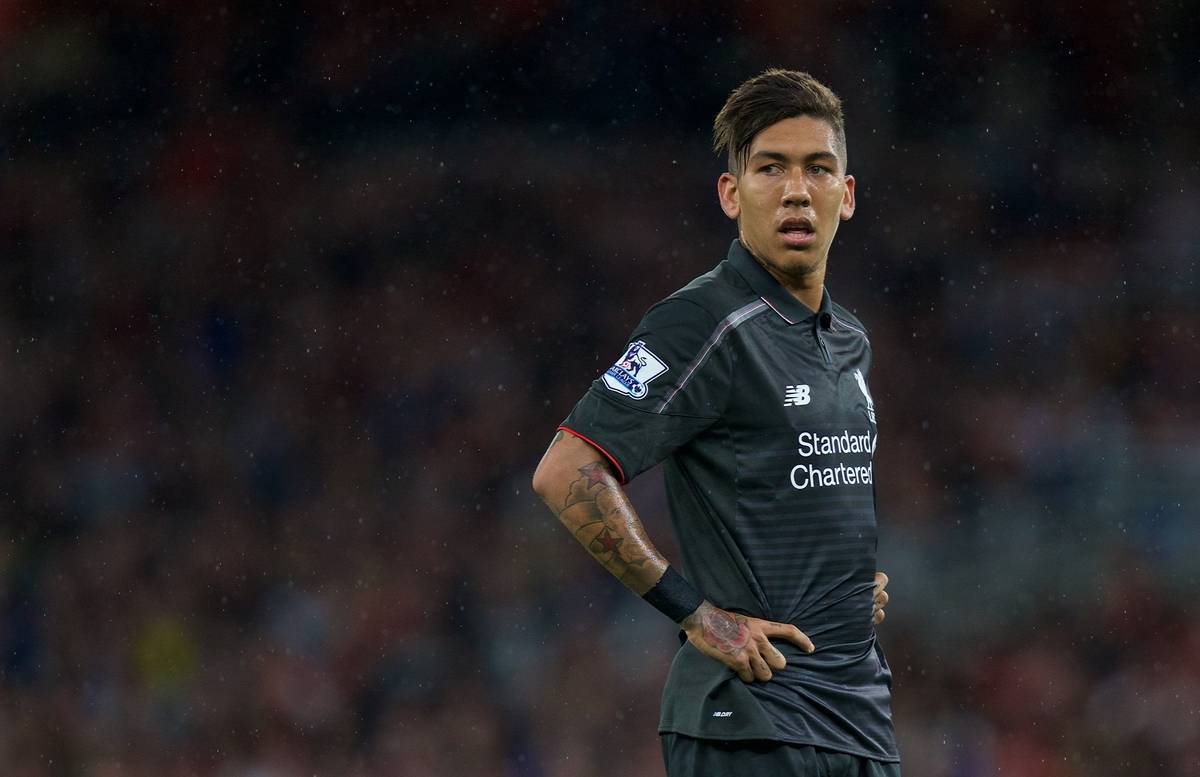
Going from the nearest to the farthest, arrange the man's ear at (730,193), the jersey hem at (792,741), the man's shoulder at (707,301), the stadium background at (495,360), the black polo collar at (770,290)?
the jersey hem at (792,741) → the man's shoulder at (707,301) → the black polo collar at (770,290) → the man's ear at (730,193) → the stadium background at (495,360)

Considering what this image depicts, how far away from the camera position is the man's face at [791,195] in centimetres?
289

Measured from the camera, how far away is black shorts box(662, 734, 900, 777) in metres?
2.59

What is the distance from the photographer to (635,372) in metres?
2.68

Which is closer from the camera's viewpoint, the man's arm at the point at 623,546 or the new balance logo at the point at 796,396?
the man's arm at the point at 623,546

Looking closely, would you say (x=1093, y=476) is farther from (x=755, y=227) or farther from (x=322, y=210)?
(x=755, y=227)

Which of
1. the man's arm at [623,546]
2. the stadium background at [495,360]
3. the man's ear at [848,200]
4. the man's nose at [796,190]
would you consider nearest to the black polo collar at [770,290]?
the man's nose at [796,190]

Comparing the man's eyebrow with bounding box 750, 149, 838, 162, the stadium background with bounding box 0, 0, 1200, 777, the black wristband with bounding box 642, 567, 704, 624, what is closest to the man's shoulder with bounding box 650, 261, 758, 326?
the man's eyebrow with bounding box 750, 149, 838, 162

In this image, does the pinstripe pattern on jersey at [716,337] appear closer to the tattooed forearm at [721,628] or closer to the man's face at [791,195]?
the man's face at [791,195]

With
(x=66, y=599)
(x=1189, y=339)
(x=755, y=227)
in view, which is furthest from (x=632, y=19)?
(x=755, y=227)

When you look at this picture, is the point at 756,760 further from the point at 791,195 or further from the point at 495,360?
the point at 495,360

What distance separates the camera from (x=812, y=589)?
2705 mm

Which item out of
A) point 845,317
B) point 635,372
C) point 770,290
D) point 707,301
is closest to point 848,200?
point 845,317

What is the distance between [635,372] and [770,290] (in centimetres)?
35

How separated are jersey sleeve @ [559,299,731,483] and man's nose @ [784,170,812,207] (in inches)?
13.5
